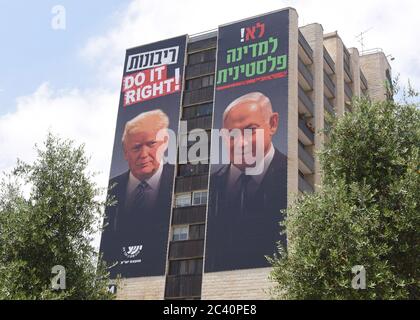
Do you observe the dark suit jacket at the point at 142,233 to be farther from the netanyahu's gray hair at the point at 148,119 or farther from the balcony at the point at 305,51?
the balcony at the point at 305,51

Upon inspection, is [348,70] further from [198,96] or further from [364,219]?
[364,219]

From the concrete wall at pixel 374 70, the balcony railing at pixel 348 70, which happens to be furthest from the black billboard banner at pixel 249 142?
the concrete wall at pixel 374 70

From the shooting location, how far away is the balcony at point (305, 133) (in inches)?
2210

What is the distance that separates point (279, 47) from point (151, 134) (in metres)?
15.3

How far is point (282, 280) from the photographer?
2242cm

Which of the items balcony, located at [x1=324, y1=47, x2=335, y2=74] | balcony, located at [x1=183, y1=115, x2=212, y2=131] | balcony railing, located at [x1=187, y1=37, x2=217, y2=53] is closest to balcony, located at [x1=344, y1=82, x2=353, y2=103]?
balcony, located at [x1=324, y1=47, x2=335, y2=74]

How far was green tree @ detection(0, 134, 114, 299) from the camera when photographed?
71.4 feet

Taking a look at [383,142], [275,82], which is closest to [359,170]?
[383,142]

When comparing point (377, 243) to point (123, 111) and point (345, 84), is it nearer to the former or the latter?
point (123, 111)

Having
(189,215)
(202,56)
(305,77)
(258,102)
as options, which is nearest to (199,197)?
(189,215)

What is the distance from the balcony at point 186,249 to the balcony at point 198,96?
47.3ft

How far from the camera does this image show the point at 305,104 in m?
57.6
